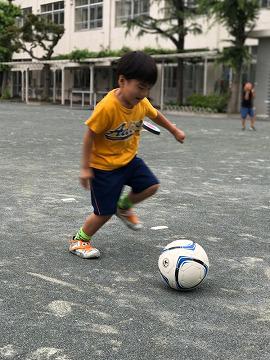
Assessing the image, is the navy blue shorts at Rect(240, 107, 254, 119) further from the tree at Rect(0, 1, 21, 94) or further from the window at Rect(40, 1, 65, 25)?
the window at Rect(40, 1, 65, 25)


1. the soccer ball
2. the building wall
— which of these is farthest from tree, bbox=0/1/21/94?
the soccer ball

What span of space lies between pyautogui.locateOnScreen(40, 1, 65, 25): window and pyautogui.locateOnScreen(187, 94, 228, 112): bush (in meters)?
21.4

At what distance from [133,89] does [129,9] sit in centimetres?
3723

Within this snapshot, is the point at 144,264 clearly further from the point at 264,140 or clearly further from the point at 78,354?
the point at 264,140

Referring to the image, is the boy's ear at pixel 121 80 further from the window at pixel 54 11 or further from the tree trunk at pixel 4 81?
the tree trunk at pixel 4 81

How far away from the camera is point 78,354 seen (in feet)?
8.34

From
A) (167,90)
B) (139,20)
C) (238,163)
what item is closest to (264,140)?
(238,163)

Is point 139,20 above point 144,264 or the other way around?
above

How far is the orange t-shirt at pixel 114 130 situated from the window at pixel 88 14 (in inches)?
1562

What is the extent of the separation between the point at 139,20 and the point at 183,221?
27.4 m

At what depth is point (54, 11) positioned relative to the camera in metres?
48.2

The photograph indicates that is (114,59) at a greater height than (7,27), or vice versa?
(7,27)

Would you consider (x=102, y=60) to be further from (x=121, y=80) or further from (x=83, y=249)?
(x=121, y=80)

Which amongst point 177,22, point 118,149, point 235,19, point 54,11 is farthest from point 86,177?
point 54,11
